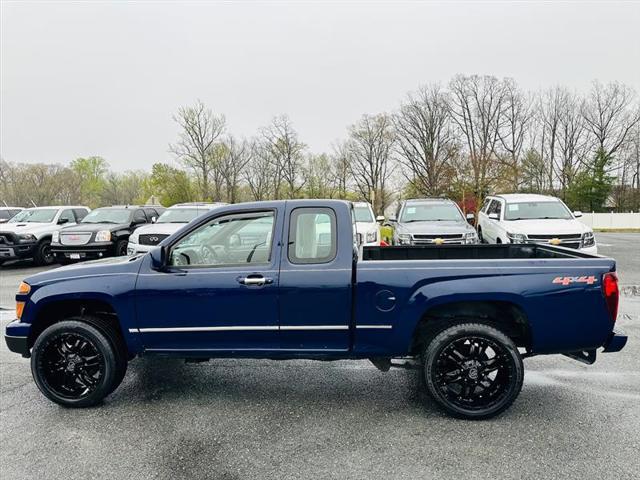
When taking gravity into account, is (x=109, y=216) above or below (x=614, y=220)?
above

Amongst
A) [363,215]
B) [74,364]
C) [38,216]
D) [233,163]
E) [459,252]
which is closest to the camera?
[74,364]

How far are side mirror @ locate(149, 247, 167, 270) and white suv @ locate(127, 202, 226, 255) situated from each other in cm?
620

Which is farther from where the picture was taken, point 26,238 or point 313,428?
point 26,238

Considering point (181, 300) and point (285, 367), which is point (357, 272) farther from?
point (285, 367)

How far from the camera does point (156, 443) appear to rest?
3.13 m

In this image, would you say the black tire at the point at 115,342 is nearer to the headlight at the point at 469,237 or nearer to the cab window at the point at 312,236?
the cab window at the point at 312,236

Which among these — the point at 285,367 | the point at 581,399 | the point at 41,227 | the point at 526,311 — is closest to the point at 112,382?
the point at 285,367

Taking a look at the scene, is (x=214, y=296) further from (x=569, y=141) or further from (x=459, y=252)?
(x=569, y=141)

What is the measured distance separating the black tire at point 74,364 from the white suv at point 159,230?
6164mm

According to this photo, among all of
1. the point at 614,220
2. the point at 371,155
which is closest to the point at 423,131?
the point at 371,155

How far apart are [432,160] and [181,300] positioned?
48893mm

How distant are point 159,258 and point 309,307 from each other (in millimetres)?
1285

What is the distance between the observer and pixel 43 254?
12.8 m

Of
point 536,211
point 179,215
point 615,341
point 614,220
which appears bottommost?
point 615,341
